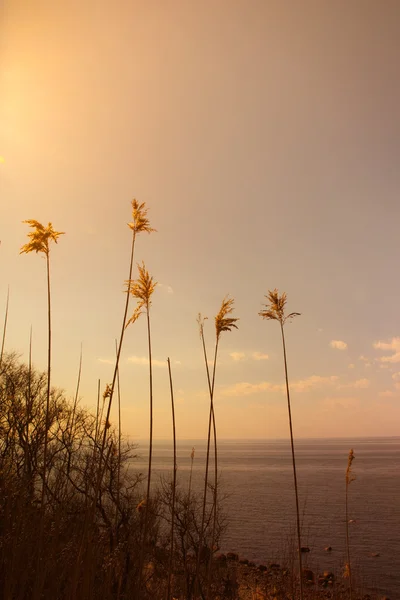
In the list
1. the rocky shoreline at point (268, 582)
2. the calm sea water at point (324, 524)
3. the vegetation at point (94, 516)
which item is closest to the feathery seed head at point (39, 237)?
the vegetation at point (94, 516)

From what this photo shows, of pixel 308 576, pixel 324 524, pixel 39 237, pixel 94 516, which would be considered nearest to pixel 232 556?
pixel 308 576

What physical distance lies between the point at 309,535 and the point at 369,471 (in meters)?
41.1

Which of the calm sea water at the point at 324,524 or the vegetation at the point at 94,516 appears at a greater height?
the vegetation at the point at 94,516

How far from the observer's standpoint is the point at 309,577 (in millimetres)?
20266

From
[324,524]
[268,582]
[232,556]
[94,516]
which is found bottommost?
[324,524]

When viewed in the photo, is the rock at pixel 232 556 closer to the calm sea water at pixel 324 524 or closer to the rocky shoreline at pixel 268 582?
the rocky shoreline at pixel 268 582

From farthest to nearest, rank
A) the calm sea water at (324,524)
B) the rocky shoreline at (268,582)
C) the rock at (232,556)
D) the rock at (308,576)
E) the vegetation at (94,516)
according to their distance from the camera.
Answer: the rock at (232,556) → the calm sea water at (324,524) → the rock at (308,576) → the rocky shoreline at (268,582) → the vegetation at (94,516)

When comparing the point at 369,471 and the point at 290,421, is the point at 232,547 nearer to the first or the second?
the point at 290,421

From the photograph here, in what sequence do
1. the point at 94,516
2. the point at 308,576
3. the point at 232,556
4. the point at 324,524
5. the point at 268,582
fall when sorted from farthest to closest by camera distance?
the point at 324,524, the point at 232,556, the point at 308,576, the point at 268,582, the point at 94,516

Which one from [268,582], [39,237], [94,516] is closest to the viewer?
[39,237]

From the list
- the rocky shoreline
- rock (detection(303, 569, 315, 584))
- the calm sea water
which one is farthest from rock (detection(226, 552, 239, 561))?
rock (detection(303, 569, 315, 584))

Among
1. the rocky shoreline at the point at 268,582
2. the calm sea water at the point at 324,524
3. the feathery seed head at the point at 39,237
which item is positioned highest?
the feathery seed head at the point at 39,237

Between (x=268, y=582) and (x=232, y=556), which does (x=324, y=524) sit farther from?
(x=268, y=582)

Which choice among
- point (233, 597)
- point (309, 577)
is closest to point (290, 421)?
point (233, 597)
